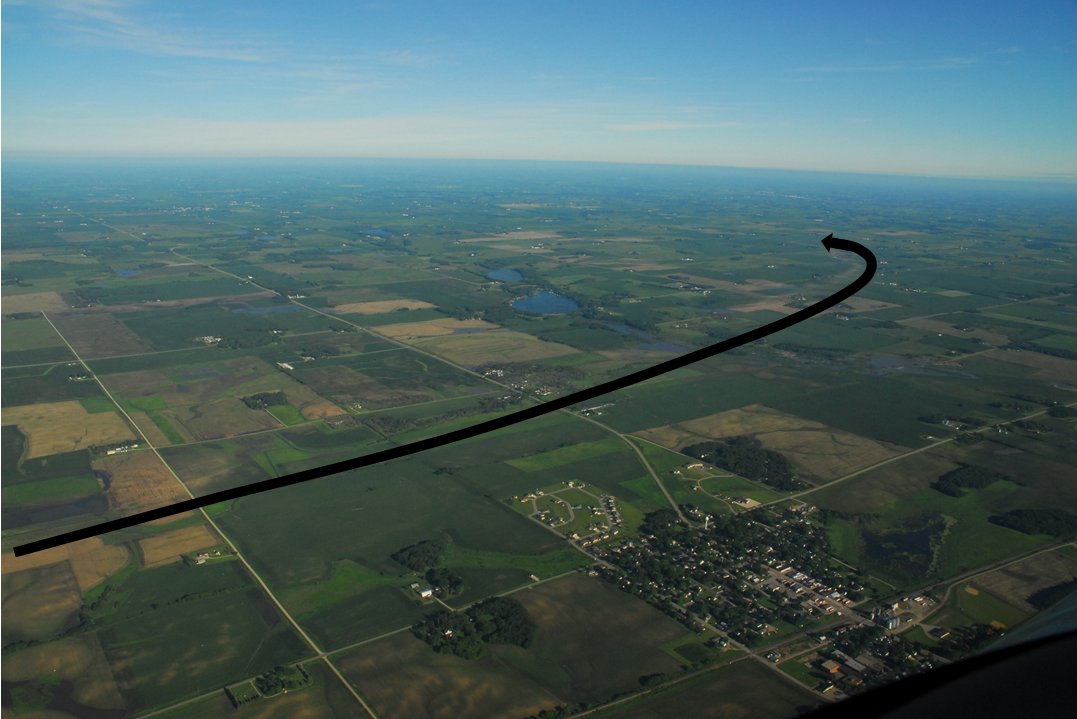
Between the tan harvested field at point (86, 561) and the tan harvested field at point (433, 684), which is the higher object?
the tan harvested field at point (433, 684)

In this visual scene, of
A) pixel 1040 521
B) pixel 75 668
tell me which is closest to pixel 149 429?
pixel 75 668

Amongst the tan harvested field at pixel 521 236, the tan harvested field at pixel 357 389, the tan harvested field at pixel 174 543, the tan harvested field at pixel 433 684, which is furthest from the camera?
the tan harvested field at pixel 521 236

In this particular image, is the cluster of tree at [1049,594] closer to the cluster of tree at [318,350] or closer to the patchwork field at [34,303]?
the cluster of tree at [318,350]

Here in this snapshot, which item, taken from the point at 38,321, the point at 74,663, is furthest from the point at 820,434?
the point at 38,321

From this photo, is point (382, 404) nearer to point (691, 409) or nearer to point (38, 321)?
point (691, 409)

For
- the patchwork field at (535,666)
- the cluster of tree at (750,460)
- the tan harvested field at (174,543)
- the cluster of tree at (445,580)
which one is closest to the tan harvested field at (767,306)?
the cluster of tree at (750,460)

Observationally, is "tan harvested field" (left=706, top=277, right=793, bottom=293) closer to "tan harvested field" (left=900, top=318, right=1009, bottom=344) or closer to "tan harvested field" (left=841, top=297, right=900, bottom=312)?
"tan harvested field" (left=841, top=297, right=900, bottom=312)
